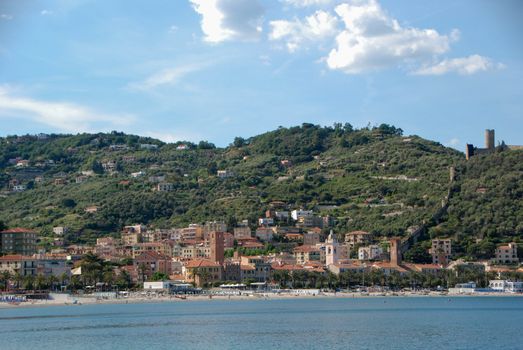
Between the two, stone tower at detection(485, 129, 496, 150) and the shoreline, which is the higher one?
stone tower at detection(485, 129, 496, 150)

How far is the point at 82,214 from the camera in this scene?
14575 centimetres

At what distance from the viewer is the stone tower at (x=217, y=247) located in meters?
115

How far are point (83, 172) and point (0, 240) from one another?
78838mm

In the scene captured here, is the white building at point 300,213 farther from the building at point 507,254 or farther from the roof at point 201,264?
the building at point 507,254

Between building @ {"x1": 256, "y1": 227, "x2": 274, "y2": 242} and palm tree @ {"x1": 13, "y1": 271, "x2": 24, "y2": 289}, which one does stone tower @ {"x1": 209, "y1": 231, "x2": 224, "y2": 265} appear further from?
palm tree @ {"x1": 13, "y1": 271, "x2": 24, "y2": 289}

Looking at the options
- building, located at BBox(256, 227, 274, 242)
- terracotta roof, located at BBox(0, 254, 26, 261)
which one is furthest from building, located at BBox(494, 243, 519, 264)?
terracotta roof, located at BBox(0, 254, 26, 261)

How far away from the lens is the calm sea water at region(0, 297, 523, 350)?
5506 centimetres

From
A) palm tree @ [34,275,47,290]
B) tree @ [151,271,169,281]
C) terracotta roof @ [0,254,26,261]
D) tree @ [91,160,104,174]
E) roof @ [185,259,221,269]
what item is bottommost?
palm tree @ [34,275,47,290]

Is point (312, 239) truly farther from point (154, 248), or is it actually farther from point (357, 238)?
point (154, 248)

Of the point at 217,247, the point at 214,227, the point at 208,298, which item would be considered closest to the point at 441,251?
the point at 217,247

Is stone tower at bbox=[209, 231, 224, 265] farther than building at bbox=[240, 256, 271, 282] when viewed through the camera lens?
Yes

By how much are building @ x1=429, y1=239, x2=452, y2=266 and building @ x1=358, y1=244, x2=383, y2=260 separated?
6.11 meters

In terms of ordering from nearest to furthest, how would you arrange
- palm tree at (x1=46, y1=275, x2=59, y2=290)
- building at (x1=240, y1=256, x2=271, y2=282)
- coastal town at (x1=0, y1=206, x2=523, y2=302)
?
palm tree at (x1=46, y1=275, x2=59, y2=290), coastal town at (x1=0, y1=206, x2=523, y2=302), building at (x1=240, y1=256, x2=271, y2=282)

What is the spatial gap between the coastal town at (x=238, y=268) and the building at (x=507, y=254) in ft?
0.37
